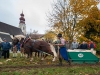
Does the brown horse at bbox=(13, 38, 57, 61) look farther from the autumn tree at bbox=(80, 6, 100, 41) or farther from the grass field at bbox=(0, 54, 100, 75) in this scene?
the autumn tree at bbox=(80, 6, 100, 41)

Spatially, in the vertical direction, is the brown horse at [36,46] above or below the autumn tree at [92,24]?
below

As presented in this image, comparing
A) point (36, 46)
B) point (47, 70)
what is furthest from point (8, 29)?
point (47, 70)

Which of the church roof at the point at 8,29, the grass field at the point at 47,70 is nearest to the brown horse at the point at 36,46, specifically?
the grass field at the point at 47,70

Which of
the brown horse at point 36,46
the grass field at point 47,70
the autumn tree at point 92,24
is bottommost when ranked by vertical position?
the grass field at point 47,70

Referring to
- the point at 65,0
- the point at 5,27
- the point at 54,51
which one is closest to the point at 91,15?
the point at 65,0

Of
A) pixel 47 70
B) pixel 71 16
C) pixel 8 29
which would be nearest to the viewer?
pixel 47 70

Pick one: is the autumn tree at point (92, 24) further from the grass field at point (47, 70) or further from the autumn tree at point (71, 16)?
the grass field at point (47, 70)

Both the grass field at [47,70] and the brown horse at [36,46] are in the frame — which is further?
the brown horse at [36,46]

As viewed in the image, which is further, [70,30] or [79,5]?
[70,30]

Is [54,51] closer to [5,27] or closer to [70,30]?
[70,30]

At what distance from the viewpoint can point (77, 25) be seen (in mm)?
24766

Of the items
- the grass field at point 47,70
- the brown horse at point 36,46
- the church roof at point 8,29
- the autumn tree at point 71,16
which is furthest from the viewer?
the church roof at point 8,29

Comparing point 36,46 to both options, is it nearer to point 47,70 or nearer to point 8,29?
point 47,70

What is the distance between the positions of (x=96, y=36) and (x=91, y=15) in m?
3.44
